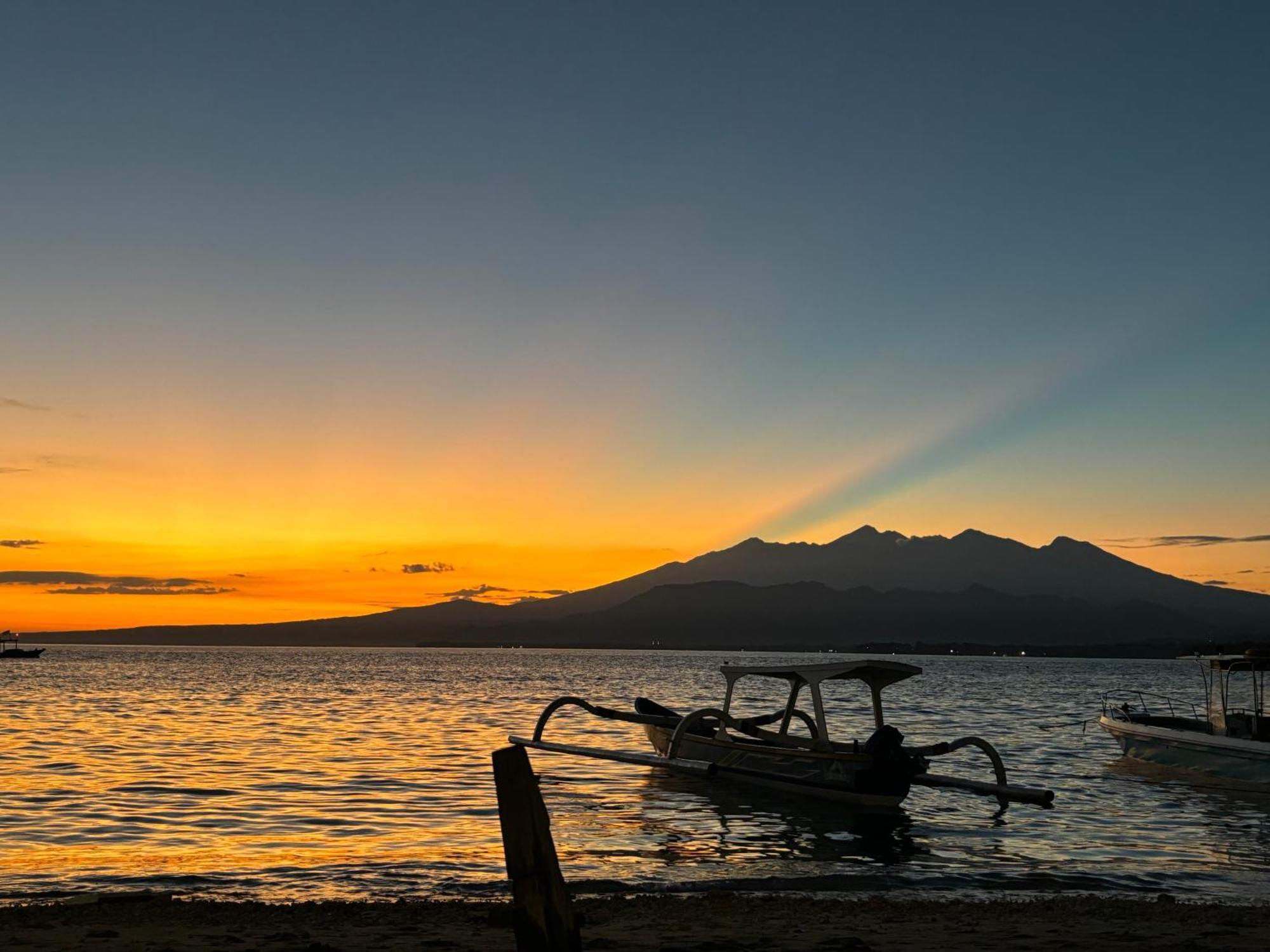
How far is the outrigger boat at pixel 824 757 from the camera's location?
86.6 feet

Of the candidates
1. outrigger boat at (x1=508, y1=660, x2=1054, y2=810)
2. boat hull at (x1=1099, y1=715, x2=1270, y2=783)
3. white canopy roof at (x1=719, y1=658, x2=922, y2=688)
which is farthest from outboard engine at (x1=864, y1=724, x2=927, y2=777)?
boat hull at (x1=1099, y1=715, x2=1270, y2=783)

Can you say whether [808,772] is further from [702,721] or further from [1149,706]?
[1149,706]

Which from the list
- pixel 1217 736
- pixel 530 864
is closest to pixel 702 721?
pixel 1217 736

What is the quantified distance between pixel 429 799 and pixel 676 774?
9.79 m

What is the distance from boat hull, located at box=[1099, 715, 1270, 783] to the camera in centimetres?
3102

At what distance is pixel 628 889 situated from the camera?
16547mm

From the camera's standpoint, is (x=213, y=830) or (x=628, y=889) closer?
(x=628, y=889)

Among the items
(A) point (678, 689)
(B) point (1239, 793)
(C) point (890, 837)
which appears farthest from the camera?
(A) point (678, 689)

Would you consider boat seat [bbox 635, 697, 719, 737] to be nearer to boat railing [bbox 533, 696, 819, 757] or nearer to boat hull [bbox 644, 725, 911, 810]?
boat railing [bbox 533, 696, 819, 757]

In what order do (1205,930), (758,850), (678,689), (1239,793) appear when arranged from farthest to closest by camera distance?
(678,689) < (1239,793) < (758,850) < (1205,930)

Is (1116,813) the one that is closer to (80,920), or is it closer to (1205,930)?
(1205,930)

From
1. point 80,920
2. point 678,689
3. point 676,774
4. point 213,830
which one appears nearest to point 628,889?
point 80,920

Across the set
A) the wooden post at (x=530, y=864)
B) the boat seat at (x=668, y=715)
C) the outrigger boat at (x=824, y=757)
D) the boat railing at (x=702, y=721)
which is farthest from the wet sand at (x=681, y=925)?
the boat seat at (x=668, y=715)

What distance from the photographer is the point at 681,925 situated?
43.7 feet
